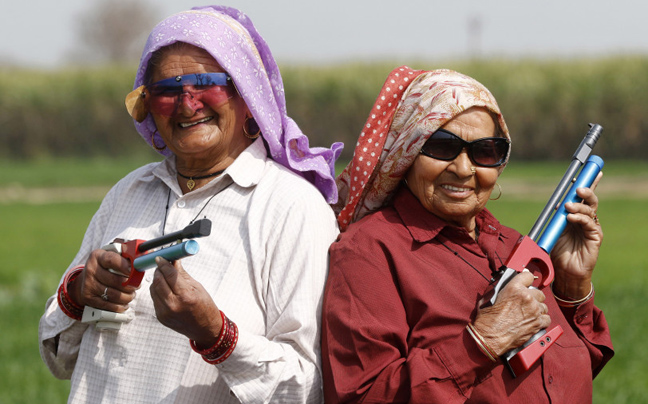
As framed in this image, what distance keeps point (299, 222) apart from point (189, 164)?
493mm

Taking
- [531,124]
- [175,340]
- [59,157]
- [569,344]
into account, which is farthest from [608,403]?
[59,157]

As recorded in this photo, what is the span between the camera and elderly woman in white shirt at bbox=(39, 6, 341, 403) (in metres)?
2.74

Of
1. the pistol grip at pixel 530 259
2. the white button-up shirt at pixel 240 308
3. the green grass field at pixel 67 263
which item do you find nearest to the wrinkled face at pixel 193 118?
the white button-up shirt at pixel 240 308

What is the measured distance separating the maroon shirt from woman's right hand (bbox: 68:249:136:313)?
640 millimetres

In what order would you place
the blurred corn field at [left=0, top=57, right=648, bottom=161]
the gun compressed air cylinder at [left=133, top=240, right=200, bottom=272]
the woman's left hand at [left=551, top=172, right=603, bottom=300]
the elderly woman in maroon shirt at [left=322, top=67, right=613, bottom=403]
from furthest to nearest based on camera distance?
the blurred corn field at [left=0, top=57, right=648, bottom=161] < the woman's left hand at [left=551, top=172, right=603, bottom=300] < the elderly woman in maroon shirt at [left=322, top=67, right=613, bottom=403] < the gun compressed air cylinder at [left=133, top=240, right=200, bottom=272]

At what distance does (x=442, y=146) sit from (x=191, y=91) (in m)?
0.84

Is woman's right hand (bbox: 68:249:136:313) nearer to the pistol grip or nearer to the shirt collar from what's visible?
the shirt collar

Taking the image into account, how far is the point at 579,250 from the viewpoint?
3.17m

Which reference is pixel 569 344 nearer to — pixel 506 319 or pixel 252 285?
pixel 506 319

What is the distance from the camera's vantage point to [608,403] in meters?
5.89

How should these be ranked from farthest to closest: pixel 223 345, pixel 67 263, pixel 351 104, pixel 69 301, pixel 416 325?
pixel 351 104 → pixel 67 263 → pixel 69 301 → pixel 416 325 → pixel 223 345

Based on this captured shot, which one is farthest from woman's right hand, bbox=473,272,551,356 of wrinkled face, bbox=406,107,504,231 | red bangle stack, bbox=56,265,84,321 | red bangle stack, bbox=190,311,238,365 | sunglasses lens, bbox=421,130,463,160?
red bangle stack, bbox=56,265,84,321

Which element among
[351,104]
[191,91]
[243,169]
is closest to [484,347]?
[243,169]

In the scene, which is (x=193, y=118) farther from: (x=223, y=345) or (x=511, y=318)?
(x=511, y=318)
